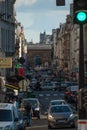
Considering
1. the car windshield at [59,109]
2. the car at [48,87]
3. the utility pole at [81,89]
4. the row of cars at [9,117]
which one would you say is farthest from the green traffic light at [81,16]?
the car at [48,87]

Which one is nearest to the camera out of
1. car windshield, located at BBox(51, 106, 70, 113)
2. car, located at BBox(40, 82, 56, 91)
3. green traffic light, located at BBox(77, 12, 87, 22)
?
green traffic light, located at BBox(77, 12, 87, 22)

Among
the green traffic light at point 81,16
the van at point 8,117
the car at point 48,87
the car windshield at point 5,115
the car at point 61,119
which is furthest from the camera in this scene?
the car at point 48,87

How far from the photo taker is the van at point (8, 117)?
2294 cm

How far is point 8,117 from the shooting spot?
78.1 feet

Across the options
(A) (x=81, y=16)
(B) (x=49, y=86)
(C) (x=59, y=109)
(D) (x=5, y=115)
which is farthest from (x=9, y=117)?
(B) (x=49, y=86)

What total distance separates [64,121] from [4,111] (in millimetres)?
12120

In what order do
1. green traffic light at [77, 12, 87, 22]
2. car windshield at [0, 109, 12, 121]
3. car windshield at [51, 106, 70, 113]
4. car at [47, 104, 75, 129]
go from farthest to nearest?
car windshield at [51, 106, 70, 113]
car at [47, 104, 75, 129]
car windshield at [0, 109, 12, 121]
green traffic light at [77, 12, 87, 22]

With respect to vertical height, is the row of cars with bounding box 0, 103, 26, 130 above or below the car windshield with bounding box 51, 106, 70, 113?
above

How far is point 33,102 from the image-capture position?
1874 inches

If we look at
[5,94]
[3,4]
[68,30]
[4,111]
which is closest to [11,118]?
[4,111]

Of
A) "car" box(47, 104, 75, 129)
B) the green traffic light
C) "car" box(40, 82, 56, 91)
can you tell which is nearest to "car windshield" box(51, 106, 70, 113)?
"car" box(47, 104, 75, 129)

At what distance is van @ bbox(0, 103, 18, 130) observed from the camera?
75.2ft

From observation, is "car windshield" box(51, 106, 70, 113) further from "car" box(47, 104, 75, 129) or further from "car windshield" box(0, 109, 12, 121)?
"car windshield" box(0, 109, 12, 121)

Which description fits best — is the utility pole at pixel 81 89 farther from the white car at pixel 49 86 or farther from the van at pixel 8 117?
the white car at pixel 49 86
